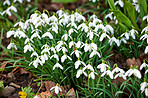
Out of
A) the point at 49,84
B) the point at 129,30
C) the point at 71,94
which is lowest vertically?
the point at 71,94

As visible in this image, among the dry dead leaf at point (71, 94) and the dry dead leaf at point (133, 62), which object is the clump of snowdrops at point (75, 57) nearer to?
the dry dead leaf at point (71, 94)

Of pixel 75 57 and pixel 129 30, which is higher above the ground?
pixel 129 30

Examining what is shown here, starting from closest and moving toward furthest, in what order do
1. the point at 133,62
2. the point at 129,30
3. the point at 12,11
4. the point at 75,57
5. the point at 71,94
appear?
the point at 71,94, the point at 75,57, the point at 133,62, the point at 129,30, the point at 12,11

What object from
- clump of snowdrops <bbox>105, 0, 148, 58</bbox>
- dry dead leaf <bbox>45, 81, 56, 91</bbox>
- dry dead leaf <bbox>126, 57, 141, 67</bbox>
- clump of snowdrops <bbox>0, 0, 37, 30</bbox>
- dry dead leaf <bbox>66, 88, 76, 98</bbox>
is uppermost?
clump of snowdrops <bbox>0, 0, 37, 30</bbox>

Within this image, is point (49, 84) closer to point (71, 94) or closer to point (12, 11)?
point (71, 94)

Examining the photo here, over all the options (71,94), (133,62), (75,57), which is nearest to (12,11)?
(75,57)

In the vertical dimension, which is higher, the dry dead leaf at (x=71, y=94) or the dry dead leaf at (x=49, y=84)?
the dry dead leaf at (x=49, y=84)

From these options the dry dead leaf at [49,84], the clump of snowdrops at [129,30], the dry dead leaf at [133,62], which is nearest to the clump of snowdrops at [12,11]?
the dry dead leaf at [49,84]

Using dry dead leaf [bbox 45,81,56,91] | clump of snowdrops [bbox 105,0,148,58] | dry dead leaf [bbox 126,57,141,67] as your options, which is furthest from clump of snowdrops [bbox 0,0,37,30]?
dry dead leaf [bbox 126,57,141,67]

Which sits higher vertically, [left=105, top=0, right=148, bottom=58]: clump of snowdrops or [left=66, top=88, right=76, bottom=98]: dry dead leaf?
[left=105, top=0, right=148, bottom=58]: clump of snowdrops

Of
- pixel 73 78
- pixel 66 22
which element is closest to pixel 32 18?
pixel 66 22

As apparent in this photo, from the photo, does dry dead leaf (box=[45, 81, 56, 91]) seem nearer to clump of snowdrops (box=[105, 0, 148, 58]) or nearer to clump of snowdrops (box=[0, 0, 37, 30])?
clump of snowdrops (box=[105, 0, 148, 58])
